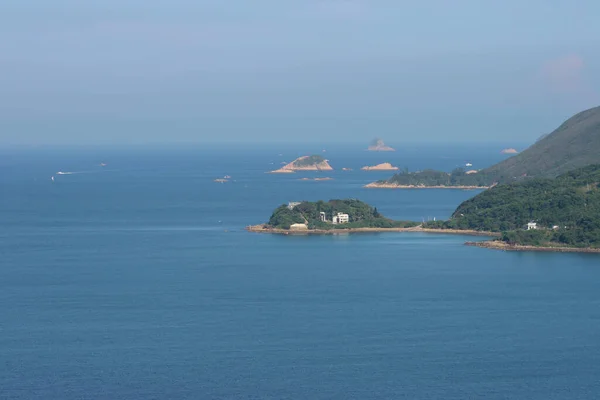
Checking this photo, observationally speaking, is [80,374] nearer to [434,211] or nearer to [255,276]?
[255,276]

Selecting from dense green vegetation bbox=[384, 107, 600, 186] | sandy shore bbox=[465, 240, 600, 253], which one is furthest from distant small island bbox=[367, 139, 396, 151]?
Answer: sandy shore bbox=[465, 240, 600, 253]

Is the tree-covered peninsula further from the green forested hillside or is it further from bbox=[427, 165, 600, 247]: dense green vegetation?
the green forested hillside

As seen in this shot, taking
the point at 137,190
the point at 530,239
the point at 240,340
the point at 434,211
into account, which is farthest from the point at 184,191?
the point at 240,340

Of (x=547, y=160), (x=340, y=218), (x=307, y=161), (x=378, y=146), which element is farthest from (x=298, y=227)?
(x=378, y=146)

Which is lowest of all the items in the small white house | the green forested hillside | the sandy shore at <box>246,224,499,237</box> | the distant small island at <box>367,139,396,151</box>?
the sandy shore at <box>246,224,499,237</box>

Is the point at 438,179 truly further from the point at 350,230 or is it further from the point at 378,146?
the point at 378,146

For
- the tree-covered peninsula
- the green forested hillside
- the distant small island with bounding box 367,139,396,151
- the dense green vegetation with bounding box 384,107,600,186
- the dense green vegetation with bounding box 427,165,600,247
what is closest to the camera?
the dense green vegetation with bounding box 427,165,600,247

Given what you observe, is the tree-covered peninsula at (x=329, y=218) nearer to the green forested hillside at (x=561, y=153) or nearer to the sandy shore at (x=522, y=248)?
the sandy shore at (x=522, y=248)
